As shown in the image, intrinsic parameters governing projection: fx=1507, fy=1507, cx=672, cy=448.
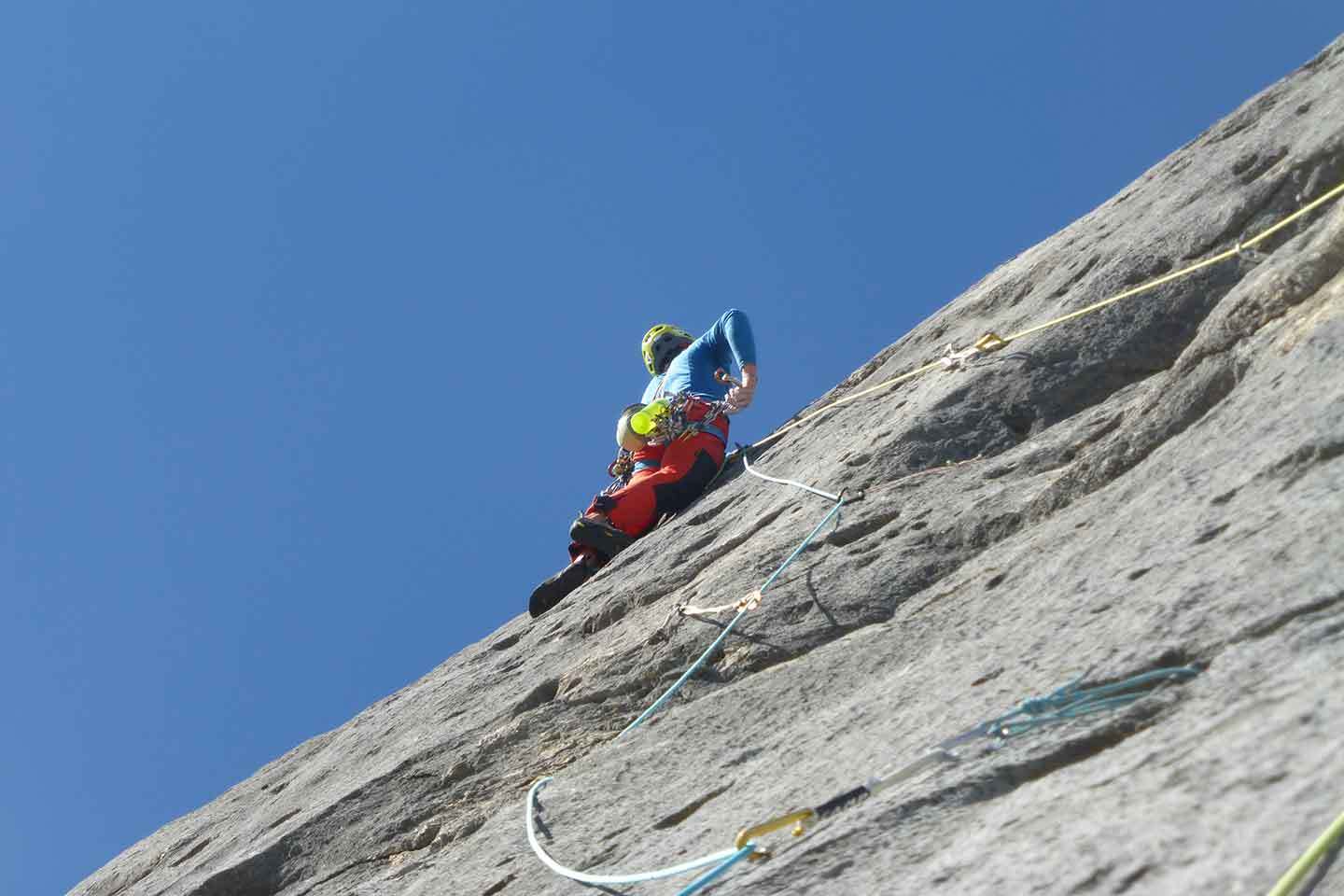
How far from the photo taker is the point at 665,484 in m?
8.27

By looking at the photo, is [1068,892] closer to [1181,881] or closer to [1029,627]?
[1181,881]

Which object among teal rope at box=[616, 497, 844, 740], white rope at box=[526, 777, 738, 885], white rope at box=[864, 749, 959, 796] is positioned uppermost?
teal rope at box=[616, 497, 844, 740]

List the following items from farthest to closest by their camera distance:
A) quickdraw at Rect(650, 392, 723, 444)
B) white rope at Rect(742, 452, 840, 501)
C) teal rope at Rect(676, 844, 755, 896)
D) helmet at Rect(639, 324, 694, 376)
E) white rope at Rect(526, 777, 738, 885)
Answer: helmet at Rect(639, 324, 694, 376), quickdraw at Rect(650, 392, 723, 444), white rope at Rect(742, 452, 840, 501), white rope at Rect(526, 777, 738, 885), teal rope at Rect(676, 844, 755, 896)

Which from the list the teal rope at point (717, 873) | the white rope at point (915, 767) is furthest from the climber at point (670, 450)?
the white rope at point (915, 767)

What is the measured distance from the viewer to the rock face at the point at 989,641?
2.88 meters

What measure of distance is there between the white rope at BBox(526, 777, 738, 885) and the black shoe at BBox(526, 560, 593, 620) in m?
2.68

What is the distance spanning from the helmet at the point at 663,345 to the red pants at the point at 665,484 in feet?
5.54

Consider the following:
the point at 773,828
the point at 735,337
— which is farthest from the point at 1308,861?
the point at 735,337

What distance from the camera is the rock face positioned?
9.46 ft

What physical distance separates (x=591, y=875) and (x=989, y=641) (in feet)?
4.16

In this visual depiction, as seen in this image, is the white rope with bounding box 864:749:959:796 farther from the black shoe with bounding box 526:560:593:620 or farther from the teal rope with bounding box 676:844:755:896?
the black shoe with bounding box 526:560:593:620

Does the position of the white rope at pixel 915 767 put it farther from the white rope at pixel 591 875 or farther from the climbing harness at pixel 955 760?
the white rope at pixel 591 875

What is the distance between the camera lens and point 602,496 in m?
8.19

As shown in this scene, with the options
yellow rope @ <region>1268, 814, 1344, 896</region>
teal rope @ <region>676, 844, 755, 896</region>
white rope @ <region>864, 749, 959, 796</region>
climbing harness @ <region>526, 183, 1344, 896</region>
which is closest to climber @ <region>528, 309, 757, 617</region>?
climbing harness @ <region>526, 183, 1344, 896</region>
